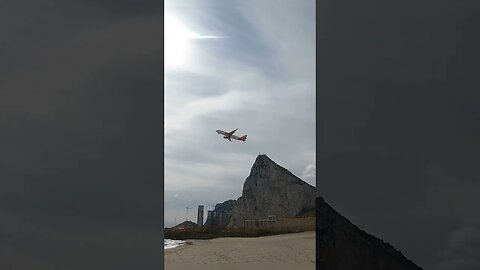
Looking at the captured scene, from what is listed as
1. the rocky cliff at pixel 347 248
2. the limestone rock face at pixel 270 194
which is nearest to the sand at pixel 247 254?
the limestone rock face at pixel 270 194

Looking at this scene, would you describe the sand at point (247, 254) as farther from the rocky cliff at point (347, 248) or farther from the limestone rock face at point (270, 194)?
the rocky cliff at point (347, 248)

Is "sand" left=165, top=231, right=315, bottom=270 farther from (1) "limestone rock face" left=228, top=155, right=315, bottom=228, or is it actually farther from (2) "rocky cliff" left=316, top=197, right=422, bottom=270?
(2) "rocky cliff" left=316, top=197, right=422, bottom=270

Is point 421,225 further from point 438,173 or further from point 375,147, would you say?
point 375,147

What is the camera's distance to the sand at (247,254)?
5406mm

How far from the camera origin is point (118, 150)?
3207mm

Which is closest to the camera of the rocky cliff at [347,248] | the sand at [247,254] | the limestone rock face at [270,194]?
the rocky cliff at [347,248]

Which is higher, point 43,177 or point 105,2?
point 105,2

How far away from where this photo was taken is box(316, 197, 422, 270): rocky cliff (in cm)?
339

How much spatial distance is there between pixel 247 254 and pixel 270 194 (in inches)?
43.1

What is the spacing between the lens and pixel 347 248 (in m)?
3.65

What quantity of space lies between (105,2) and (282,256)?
11.1ft

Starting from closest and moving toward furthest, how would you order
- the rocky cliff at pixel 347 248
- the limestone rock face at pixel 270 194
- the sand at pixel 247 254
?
the rocky cliff at pixel 347 248 < the sand at pixel 247 254 < the limestone rock face at pixel 270 194

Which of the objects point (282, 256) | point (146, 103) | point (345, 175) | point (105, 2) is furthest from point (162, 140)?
point (282, 256)

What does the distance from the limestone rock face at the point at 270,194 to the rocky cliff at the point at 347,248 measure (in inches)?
62.9
